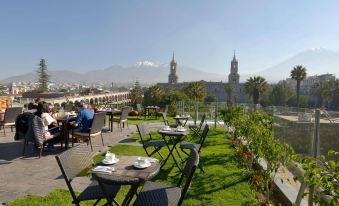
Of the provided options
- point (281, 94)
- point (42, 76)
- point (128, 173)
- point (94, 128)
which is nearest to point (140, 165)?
point (128, 173)

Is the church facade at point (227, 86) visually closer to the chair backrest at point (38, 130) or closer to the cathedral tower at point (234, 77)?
the cathedral tower at point (234, 77)

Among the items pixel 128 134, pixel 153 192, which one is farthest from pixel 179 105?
pixel 153 192

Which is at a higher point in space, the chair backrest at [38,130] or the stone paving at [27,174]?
the chair backrest at [38,130]

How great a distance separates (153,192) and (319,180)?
1735 mm

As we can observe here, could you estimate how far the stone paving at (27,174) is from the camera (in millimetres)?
4215

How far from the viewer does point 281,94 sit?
67812mm

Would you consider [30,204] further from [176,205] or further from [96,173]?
[176,205]

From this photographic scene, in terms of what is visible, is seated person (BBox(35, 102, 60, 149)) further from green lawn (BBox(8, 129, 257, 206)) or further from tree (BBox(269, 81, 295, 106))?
tree (BBox(269, 81, 295, 106))

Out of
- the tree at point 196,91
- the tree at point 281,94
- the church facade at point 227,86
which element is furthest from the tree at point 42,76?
the tree at point 281,94

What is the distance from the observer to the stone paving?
4.21 m

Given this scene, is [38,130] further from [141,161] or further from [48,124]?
[141,161]

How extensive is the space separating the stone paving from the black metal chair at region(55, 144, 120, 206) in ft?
3.64

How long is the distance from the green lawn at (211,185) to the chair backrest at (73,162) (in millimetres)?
804

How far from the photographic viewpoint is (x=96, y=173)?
2885 millimetres
